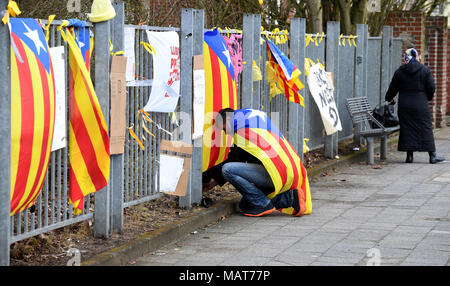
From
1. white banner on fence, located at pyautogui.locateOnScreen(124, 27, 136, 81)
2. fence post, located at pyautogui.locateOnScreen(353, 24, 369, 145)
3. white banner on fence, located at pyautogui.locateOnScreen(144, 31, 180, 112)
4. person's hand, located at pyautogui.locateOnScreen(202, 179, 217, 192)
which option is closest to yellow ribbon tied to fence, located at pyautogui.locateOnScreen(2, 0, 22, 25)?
white banner on fence, located at pyautogui.locateOnScreen(124, 27, 136, 81)

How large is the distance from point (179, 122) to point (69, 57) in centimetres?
214

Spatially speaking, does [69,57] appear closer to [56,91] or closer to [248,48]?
[56,91]

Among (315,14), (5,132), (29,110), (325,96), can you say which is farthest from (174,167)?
(315,14)

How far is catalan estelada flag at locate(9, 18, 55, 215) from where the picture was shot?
18.6 feet

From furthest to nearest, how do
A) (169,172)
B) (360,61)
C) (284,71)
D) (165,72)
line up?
(360,61) < (284,71) < (169,172) < (165,72)

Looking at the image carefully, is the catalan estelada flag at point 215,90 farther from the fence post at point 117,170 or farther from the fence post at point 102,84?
the fence post at point 102,84

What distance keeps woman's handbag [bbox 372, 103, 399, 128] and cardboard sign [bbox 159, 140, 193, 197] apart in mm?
5996

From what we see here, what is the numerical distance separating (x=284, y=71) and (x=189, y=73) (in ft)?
8.03

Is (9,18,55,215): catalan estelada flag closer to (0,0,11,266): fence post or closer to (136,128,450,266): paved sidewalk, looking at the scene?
(0,0,11,266): fence post

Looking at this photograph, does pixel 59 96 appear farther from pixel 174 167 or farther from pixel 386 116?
pixel 386 116

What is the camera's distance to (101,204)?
706cm

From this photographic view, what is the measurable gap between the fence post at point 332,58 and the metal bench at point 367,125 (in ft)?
1.48

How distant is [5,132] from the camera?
5.54 m

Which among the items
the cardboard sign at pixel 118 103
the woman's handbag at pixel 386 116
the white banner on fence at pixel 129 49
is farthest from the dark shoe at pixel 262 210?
the woman's handbag at pixel 386 116
